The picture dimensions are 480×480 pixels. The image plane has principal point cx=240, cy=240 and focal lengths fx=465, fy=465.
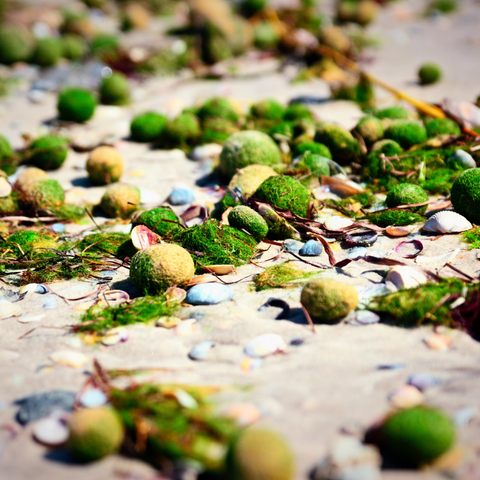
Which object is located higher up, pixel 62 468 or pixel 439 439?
pixel 439 439

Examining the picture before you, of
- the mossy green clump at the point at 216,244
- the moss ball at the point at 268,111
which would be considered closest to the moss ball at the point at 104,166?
the mossy green clump at the point at 216,244

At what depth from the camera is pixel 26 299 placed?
233cm

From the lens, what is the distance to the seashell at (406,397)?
1499mm

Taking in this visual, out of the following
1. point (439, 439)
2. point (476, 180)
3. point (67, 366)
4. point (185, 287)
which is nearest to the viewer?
point (439, 439)

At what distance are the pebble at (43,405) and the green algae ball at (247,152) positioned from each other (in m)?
2.16

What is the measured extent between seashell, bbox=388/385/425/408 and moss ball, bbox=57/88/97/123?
4561 millimetres

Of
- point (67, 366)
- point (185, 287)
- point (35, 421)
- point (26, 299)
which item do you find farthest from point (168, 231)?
point (35, 421)

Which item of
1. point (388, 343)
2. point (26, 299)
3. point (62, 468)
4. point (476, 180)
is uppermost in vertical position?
point (476, 180)

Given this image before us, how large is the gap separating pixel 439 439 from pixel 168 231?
5.96 ft

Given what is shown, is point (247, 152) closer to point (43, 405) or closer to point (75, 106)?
point (43, 405)

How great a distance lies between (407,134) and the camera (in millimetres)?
3721

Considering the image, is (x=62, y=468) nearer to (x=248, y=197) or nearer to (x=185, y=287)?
(x=185, y=287)

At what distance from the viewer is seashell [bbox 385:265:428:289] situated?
6.82ft

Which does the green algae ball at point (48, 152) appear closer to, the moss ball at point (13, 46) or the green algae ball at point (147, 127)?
the green algae ball at point (147, 127)
